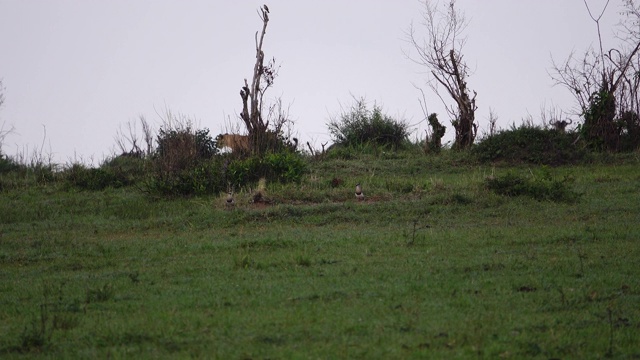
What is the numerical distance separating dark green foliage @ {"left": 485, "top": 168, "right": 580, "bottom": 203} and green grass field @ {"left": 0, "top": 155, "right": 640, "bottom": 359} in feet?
0.84

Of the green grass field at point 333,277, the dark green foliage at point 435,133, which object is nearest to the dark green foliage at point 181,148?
the green grass field at point 333,277

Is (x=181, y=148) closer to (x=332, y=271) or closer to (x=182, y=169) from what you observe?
(x=182, y=169)

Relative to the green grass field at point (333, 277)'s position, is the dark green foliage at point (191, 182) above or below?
above

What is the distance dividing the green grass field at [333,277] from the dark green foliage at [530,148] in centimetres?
496

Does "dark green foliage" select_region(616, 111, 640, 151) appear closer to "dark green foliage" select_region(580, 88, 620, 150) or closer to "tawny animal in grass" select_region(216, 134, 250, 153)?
"dark green foliage" select_region(580, 88, 620, 150)

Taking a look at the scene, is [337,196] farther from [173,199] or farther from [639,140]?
[639,140]

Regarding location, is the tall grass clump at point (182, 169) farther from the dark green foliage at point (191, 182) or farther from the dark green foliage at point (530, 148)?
the dark green foliage at point (530, 148)

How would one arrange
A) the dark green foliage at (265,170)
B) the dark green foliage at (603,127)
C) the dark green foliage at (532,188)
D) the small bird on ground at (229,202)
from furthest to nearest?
the dark green foliage at (603,127) < the dark green foliage at (265,170) < the small bird on ground at (229,202) < the dark green foliage at (532,188)

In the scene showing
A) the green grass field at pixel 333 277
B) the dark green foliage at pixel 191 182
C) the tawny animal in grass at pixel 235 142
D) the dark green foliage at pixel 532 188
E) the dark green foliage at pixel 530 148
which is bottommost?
the green grass field at pixel 333 277

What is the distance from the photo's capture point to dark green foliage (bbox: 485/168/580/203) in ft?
46.3

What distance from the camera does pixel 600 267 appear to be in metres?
8.23

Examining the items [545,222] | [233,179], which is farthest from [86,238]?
[545,222]

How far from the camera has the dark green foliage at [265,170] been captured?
17547mm

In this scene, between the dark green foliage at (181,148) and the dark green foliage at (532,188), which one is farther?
the dark green foliage at (181,148)
